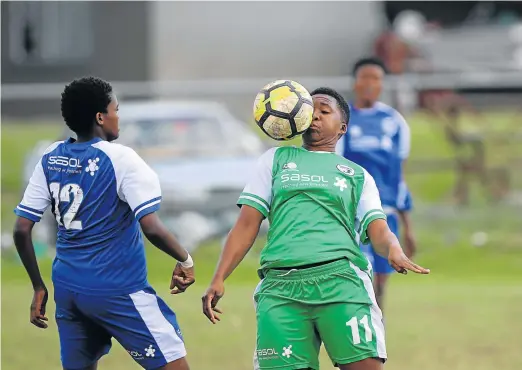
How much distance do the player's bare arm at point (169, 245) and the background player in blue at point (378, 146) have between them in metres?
2.82

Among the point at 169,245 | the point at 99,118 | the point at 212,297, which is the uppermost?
the point at 99,118

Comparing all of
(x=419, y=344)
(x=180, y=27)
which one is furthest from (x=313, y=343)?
(x=180, y=27)

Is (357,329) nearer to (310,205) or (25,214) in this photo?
(310,205)

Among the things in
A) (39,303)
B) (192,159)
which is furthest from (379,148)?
(192,159)

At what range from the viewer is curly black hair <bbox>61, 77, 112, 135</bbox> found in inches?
234

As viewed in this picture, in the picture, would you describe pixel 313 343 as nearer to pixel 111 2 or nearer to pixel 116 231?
pixel 116 231

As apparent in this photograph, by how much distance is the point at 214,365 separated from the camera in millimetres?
8586

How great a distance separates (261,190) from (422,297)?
718cm

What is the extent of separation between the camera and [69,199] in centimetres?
589

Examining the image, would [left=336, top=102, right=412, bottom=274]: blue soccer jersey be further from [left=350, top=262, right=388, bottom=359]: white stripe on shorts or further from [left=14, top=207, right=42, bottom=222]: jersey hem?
[left=14, top=207, right=42, bottom=222]: jersey hem

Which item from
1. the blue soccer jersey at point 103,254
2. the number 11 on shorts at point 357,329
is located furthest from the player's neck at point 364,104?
the number 11 on shorts at point 357,329

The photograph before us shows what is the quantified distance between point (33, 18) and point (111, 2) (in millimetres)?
1723

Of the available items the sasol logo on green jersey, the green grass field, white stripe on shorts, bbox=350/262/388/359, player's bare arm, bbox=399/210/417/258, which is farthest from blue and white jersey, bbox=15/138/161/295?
player's bare arm, bbox=399/210/417/258

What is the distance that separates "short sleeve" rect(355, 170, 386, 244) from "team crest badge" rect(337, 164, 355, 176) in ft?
0.30
